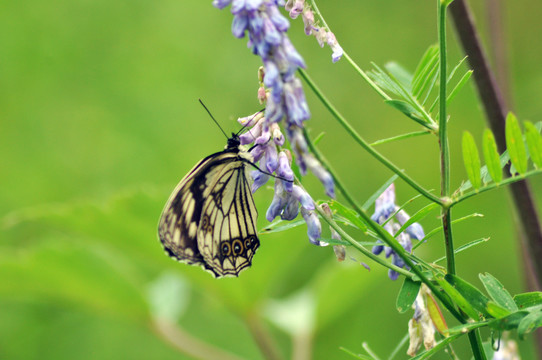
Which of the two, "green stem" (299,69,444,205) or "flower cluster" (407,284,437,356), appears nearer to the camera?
"green stem" (299,69,444,205)

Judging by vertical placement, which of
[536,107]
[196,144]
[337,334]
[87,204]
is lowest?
[337,334]

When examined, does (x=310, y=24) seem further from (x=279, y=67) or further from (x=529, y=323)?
(x=529, y=323)

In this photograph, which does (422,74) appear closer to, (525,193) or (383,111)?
(525,193)

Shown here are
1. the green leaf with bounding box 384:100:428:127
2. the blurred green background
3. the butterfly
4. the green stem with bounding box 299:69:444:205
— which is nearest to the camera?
the green stem with bounding box 299:69:444:205

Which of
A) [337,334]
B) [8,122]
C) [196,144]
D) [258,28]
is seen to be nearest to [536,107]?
[258,28]

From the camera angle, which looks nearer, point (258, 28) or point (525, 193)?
point (258, 28)

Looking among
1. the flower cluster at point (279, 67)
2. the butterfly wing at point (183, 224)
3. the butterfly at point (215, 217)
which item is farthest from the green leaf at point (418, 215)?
the butterfly wing at point (183, 224)

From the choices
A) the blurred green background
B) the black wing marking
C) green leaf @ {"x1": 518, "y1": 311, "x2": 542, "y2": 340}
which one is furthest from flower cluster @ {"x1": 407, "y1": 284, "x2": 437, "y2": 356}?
the blurred green background

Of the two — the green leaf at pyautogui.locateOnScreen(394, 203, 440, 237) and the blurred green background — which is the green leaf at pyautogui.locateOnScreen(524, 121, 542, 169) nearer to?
the green leaf at pyautogui.locateOnScreen(394, 203, 440, 237)
